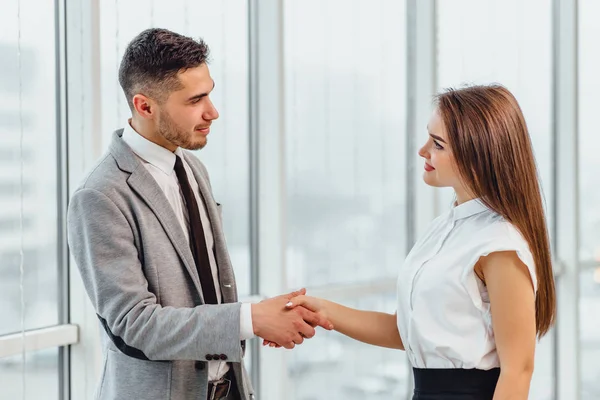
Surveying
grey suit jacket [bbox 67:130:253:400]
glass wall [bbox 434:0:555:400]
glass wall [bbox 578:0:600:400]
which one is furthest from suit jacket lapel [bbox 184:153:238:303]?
glass wall [bbox 578:0:600:400]

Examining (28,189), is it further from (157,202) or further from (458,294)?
(458,294)

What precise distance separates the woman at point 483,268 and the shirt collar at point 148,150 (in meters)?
0.69

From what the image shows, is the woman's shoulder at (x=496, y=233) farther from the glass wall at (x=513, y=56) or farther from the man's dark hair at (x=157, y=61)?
the glass wall at (x=513, y=56)

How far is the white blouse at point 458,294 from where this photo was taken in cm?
189

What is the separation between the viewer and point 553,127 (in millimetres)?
4914

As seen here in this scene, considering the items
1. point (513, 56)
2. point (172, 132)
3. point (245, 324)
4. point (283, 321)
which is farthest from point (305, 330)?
point (513, 56)

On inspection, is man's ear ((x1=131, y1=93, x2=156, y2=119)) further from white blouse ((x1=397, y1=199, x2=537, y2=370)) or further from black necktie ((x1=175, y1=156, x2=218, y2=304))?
white blouse ((x1=397, y1=199, x2=537, y2=370))

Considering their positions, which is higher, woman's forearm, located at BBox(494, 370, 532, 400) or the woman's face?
the woman's face

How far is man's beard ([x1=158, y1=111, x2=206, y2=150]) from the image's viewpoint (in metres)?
2.01

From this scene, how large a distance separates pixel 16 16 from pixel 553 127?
11.4 ft

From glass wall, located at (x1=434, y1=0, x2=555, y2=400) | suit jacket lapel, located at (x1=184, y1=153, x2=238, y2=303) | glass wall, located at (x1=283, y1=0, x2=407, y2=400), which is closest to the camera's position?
suit jacket lapel, located at (x1=184, y1=153, x2=238, y2=303)

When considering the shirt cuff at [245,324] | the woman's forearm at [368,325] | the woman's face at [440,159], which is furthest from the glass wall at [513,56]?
Result: the shirt cuff at [245,324]

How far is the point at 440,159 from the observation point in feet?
6.53

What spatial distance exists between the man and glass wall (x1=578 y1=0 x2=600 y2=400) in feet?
10.9
